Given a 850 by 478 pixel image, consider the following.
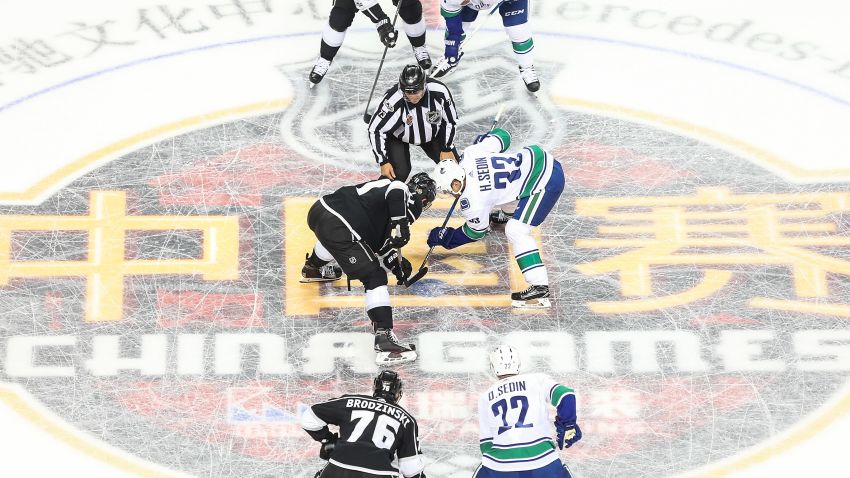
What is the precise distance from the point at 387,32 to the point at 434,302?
188cm

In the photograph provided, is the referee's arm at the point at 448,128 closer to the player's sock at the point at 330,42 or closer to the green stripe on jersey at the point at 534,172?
the green stripe on jersey at the point at 534,172

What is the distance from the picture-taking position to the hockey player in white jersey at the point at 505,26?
846cm

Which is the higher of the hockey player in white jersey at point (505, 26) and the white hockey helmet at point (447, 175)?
the hockey player in white jersey at point (505, 26)

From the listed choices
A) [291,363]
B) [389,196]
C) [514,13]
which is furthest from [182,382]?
[514,13]

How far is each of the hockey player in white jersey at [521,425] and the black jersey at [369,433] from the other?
324 millimetres

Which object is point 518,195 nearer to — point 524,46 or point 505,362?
point 505,362

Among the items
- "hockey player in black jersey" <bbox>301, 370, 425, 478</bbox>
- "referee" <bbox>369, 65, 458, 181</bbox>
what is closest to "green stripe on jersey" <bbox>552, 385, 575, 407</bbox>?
"hockey player in black jersey" <bbox>301, 370, 425, 478</bbox>

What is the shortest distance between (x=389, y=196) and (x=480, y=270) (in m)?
0.86

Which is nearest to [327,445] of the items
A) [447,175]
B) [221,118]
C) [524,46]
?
[447,175]

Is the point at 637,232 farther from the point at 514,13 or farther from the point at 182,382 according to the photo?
the point at 182,382

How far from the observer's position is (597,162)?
816 centimetres

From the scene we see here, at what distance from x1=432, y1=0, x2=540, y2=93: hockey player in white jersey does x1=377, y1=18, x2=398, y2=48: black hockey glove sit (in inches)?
14.7

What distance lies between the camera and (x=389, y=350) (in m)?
7.00

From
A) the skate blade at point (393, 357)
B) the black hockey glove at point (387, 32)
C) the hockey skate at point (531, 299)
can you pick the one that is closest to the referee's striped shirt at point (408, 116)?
the black hockey glove at point (387, 32)
